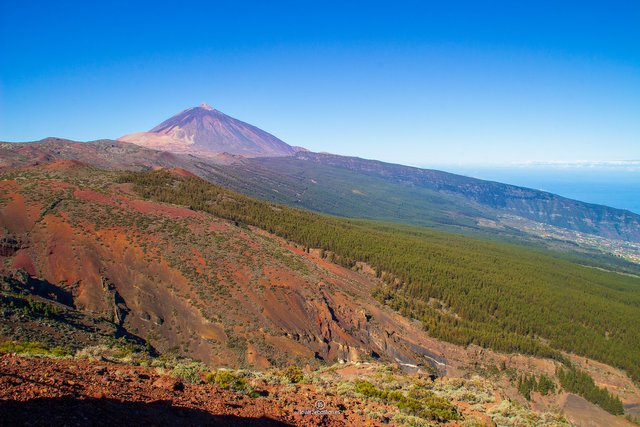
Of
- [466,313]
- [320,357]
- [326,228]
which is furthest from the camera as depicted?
[326,228]

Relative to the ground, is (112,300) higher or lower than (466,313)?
higher

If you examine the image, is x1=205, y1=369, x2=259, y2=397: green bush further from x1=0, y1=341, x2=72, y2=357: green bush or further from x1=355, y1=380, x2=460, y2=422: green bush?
x1=0, y1=341, x2=72, y2=357: green bush

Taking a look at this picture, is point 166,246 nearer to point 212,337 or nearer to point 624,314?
point 212,337

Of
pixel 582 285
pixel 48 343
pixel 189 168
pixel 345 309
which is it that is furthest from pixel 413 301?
pixel 189 168

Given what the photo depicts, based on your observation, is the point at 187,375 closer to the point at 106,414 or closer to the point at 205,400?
the point at 205,400

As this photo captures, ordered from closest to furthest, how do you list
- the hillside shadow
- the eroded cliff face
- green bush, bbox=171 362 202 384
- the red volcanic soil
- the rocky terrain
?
the hillside shadow
the red volcanic soil
the rocky terrain
green bush, bbox=171 362 202 384
the eroded cliff face

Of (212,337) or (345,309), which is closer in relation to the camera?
(212,337)

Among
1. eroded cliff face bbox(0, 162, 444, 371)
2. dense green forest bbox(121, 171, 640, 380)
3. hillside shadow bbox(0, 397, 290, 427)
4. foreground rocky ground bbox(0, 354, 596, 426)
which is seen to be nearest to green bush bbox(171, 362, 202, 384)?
foreground rocky ground bbox(0, 354, 596, 426)
